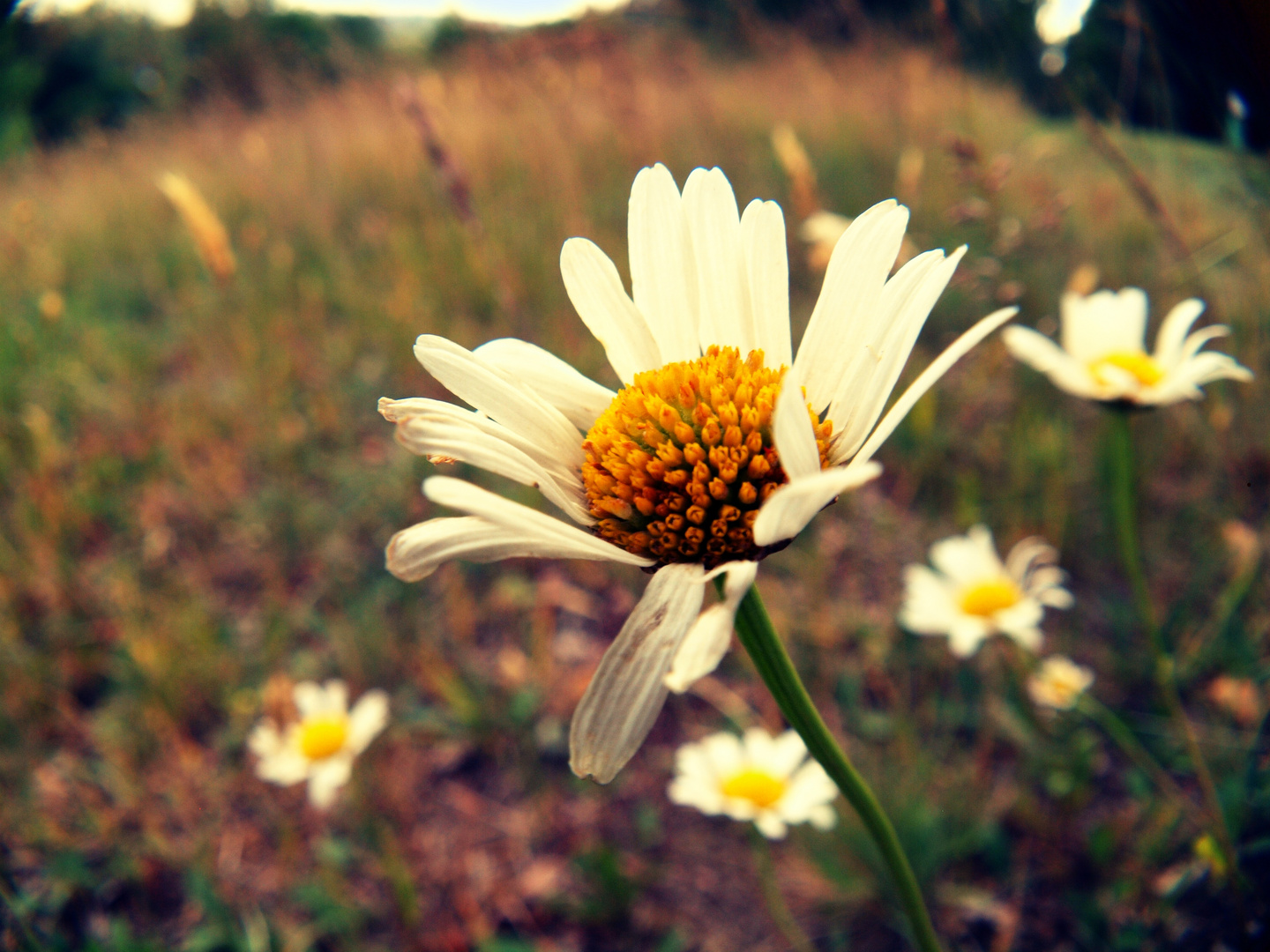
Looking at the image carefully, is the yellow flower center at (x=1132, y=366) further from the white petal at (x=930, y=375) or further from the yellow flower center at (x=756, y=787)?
the yellow flower center at (x=756, y=787)

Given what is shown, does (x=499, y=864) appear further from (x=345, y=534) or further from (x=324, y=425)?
(x=324, y=425)

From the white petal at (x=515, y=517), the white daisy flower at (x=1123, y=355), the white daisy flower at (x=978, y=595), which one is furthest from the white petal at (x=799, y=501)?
the white daisy flower at (x=978, y=595)

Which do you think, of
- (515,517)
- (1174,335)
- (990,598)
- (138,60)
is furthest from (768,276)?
(138,60)

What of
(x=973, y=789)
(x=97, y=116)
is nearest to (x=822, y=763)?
(x=973, y=789)

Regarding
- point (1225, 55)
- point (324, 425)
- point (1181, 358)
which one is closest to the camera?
point (1225, 55)

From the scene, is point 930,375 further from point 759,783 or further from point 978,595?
point 978,595
